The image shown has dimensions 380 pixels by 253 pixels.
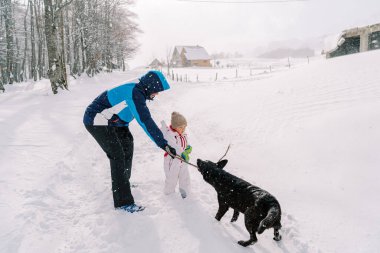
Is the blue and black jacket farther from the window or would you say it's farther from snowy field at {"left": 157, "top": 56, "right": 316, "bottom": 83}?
snowy field at {"left": 157, "top": 56, "right": 316, "bottom": 83}

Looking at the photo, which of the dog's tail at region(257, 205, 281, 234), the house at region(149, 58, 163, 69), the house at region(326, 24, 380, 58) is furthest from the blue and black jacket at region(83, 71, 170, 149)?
the house at region(149, 58, 163, 69)

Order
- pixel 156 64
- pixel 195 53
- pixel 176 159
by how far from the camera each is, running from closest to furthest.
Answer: pixel 176 159 → pixel 195 53 → pixel 156 64

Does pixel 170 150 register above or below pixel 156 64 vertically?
below

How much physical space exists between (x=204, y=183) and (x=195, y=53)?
70.7 metres

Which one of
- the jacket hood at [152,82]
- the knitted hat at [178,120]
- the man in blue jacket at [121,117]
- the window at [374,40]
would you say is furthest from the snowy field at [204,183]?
the window at [374,40]

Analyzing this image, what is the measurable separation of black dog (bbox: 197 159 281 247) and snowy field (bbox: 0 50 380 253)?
10.1 inches

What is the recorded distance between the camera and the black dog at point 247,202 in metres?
3.22

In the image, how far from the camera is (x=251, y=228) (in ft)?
10.9

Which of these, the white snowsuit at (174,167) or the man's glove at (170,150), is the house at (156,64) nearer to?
the white snowsuit at (174,167)

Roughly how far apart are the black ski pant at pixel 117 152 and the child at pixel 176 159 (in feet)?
2.07

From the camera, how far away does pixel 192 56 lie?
236ft

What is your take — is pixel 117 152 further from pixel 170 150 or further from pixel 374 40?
pixel 374 40

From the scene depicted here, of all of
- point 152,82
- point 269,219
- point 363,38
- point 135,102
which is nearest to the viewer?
point 269,219

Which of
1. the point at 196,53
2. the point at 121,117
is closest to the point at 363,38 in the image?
the point at 121,117
